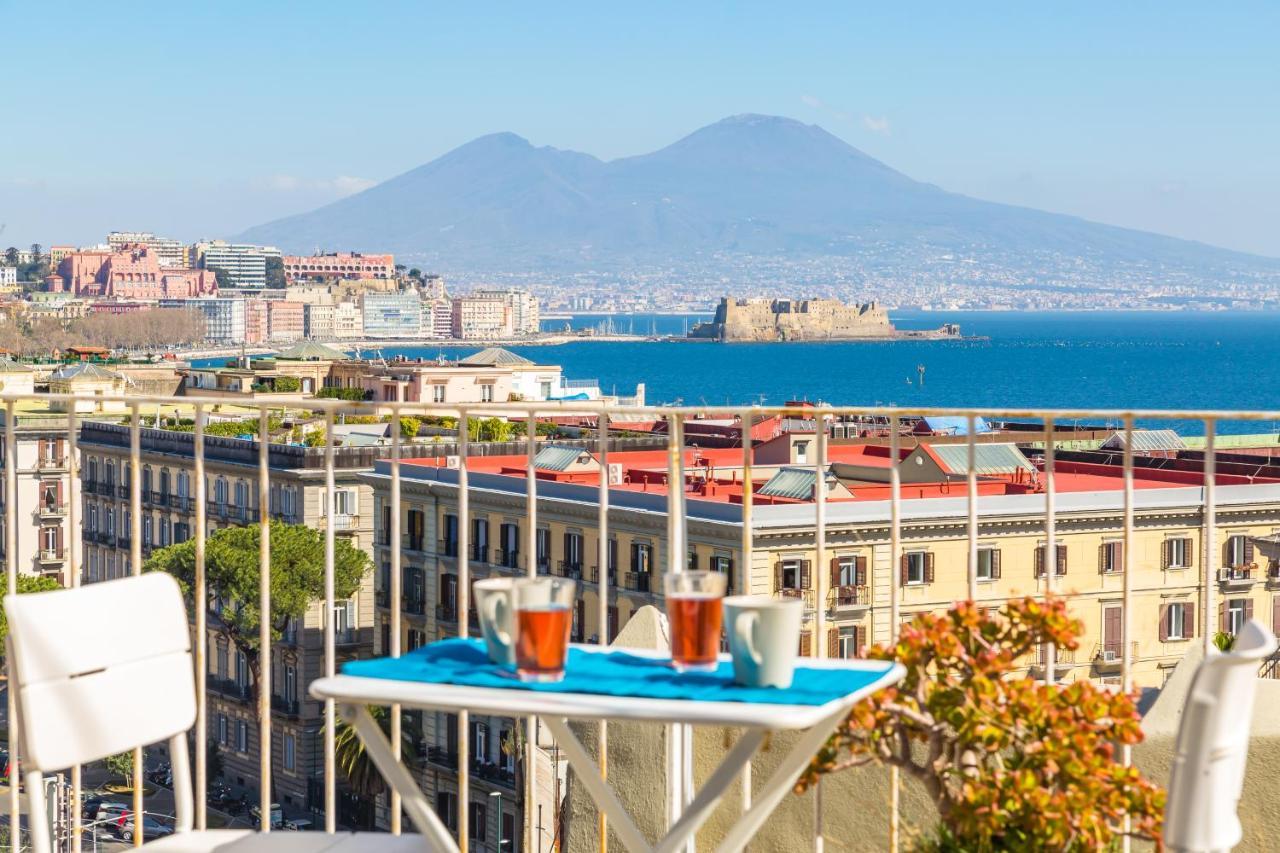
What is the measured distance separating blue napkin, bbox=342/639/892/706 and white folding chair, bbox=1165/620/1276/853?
41 centimetres

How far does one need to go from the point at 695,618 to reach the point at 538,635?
0.69ft

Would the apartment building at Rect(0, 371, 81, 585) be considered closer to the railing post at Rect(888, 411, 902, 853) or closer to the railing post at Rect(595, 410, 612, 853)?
the railing post at Rect(595, 410, 612, 853)

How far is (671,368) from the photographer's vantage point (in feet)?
490

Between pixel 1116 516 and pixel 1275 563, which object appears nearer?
pixel 1116 516

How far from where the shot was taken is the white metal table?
2.09m

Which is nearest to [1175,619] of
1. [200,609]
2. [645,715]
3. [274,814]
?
[274,814]

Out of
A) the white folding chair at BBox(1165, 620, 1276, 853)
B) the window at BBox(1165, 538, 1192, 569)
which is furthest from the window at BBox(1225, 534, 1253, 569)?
the white folding chair at BBox(1165, 620, 1276, 853)

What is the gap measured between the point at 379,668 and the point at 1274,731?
1731 mm

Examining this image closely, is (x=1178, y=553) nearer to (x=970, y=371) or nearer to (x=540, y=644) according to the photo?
(x=540, y=644)

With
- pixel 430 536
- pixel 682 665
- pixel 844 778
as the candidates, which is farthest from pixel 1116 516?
pixel 682 665

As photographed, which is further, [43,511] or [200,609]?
[43,511]

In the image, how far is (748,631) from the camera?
222 centimetres

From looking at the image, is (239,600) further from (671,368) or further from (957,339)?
(957,339)

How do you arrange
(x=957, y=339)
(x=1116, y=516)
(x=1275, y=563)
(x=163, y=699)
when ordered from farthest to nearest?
(x=957, y=339), (x=1275, y=563), (x=1116, y=516), (x=163, y=699)
